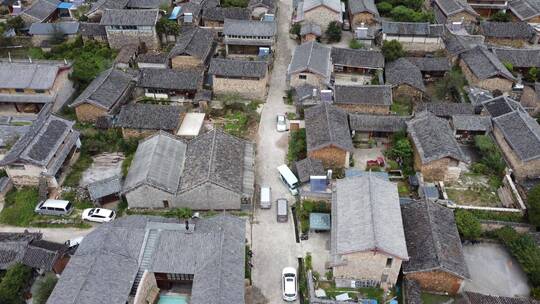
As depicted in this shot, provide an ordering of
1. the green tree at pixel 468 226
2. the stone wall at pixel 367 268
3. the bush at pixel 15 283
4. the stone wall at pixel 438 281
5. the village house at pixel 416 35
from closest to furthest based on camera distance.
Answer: the bush at pixel 15 283
the stone wall at pixel 367 268
the stone wall at pixel 438 281
the green tree at pixel 468 226
the village house at pixel 416 35

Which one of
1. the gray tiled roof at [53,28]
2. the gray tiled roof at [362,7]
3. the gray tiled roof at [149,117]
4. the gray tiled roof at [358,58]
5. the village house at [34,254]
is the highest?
the gray tiled roof at [362,7]

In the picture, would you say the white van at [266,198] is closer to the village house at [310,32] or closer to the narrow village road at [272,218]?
the narrow village road at [272,218]

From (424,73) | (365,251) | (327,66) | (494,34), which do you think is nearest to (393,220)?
(365,251)

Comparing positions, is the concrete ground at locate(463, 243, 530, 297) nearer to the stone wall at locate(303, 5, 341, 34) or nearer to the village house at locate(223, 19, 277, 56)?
the village house at locate(223, 19, 277, 56)

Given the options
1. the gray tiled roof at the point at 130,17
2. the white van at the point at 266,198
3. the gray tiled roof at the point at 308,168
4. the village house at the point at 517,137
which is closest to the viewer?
the white van at the point at 266,198

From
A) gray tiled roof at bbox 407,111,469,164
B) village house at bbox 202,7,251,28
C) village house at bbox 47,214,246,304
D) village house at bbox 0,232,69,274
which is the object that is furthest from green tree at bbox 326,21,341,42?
village house at bbox 0,232,69,274

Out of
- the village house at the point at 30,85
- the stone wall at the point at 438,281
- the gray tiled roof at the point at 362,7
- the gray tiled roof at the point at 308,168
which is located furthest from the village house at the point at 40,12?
the stone wall at the point at 438,281

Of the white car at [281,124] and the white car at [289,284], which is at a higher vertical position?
the white car at [281,124]
